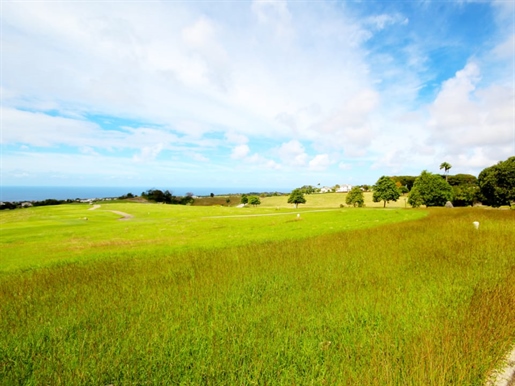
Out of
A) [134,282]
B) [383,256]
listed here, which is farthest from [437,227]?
[134,282]

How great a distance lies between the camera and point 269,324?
539cm

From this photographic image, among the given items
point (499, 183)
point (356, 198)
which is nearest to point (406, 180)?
point (356, 198)

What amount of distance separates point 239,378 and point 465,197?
327ft

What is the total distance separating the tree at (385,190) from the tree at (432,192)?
864cm

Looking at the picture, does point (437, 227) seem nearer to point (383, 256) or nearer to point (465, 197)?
point (383, 256)

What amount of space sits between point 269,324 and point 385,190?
81247mm

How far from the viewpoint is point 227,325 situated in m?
5.38

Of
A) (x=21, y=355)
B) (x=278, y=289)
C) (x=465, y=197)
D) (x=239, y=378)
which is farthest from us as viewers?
(x=465, y=197)

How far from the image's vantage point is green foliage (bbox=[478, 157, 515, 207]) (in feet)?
174

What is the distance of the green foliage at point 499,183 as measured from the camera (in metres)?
52.9

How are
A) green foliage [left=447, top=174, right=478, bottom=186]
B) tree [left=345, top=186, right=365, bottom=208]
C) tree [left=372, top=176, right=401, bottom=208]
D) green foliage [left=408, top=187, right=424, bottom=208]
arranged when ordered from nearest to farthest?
green foliage [left=408, top=187, right=424, bottom=208] → tree [left=372, top=176, right=401, bottom=208] → tree [left=345, top=186, right=365, bottom=208] → green foliage [left=447, top=174, right=478, bottom=186]

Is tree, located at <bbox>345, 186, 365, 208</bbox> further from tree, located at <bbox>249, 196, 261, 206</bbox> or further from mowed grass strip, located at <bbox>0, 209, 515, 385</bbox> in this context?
mowed grass strip, located at <bbox>0, 209, 515, 385</bbox>

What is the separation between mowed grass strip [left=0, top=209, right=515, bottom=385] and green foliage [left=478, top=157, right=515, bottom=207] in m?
61.2

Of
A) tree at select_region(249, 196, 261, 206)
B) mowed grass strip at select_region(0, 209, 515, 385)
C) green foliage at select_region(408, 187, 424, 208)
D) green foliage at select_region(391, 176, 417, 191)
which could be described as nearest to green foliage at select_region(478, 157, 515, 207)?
green foliage at select_region(408, 187, 424, 208)
